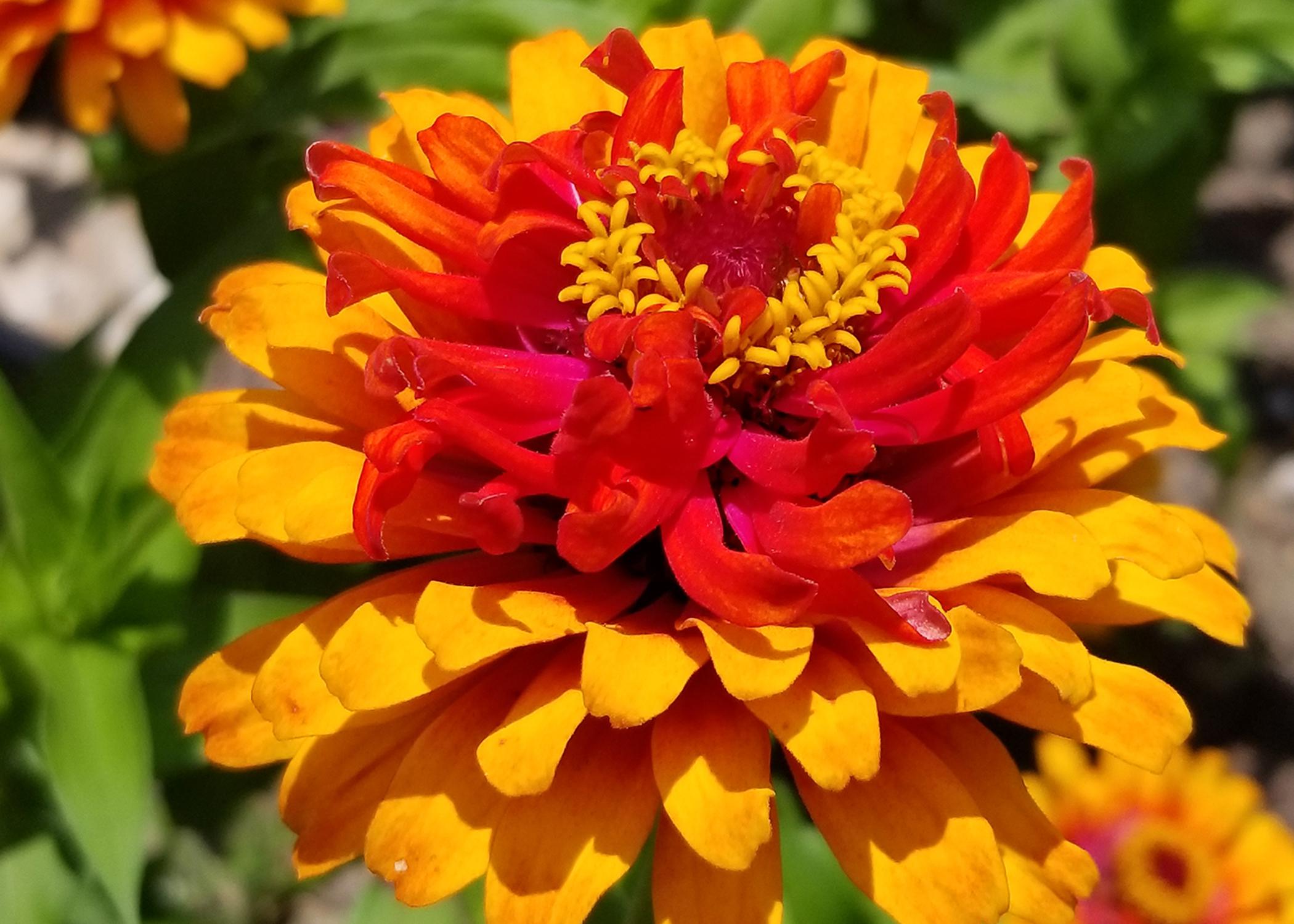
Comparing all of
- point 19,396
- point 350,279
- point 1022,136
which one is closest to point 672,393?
point 350,279

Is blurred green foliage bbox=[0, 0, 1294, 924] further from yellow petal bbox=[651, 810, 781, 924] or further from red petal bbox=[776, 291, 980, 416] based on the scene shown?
red petal bbox=[776, 291, 980, 416]

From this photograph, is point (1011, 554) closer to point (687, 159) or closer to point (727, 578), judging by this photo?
point (727, 578)

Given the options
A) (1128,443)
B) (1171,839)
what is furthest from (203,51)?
(1171,839)

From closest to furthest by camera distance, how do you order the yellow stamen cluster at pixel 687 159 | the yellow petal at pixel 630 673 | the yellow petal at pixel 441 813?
the yellow petal at pixel 630 673 → the yellow petal at pixel 441 813 → the yellow stamen cluster at pixel 687 159

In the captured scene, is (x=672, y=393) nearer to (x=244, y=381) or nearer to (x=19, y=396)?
(x=19, y=396)

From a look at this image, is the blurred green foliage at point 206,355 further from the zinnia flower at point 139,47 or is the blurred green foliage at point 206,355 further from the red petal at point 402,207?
the red petal at point 402,207

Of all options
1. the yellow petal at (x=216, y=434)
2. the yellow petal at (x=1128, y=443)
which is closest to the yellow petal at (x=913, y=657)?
the yellow petal at (x=1128, y=443)

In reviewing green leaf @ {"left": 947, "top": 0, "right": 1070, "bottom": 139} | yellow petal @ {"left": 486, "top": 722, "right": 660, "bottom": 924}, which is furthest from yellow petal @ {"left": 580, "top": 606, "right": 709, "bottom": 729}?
green leaf @ {"left": 947, "top": 0, "right": 1070, "bottom": 139}
